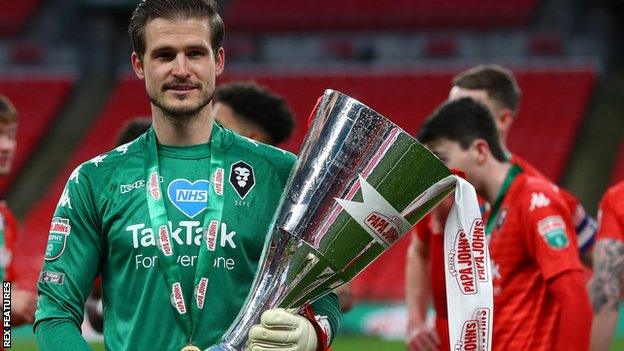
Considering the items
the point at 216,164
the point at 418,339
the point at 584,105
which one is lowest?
the point at 418,339

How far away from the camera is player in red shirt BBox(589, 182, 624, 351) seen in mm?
5039

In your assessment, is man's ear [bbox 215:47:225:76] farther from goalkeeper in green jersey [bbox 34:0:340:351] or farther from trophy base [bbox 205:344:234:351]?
trophy base [bbox 205:344:234:351]

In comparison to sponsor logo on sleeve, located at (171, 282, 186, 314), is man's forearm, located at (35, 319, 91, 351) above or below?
below

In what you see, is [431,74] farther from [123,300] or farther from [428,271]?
[123,300]

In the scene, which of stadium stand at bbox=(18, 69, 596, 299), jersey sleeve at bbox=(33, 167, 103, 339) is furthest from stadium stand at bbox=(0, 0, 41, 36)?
jersey sleeve at bbox=(33, 167, 103, 339)

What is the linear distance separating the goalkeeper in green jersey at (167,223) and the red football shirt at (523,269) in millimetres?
1552

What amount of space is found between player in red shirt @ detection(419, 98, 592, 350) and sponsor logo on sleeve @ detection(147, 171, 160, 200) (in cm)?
172

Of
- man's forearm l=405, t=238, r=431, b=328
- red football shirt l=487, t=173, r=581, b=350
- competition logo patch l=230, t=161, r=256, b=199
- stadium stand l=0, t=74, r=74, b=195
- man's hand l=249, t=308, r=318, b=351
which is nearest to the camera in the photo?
man's hand l=249, t=308, r=318, b=351

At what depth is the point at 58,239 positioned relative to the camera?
309cm

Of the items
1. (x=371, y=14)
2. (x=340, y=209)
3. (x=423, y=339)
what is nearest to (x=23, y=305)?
(x=423, y=339)

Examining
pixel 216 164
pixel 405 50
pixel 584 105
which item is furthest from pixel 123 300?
pixel 405 50

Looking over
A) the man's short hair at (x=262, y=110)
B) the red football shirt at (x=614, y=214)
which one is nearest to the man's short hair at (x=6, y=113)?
the man's short hair at (x=262, y=110)

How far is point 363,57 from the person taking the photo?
72.7ft

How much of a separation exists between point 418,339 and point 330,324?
2.05 meters
